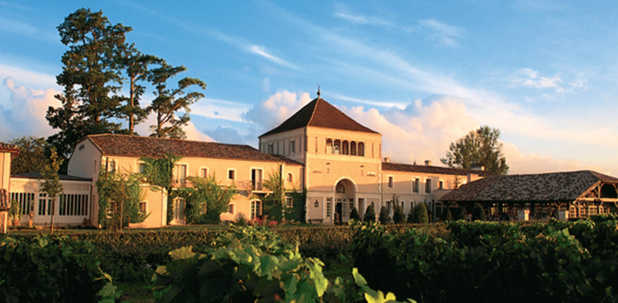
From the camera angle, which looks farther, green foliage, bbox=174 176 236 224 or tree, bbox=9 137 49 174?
tree, bbox=9 137 49 174

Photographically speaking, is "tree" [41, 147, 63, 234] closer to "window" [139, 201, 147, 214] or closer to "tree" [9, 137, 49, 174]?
"window" [139, 201, 147, 214]

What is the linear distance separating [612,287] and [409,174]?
4434 cm

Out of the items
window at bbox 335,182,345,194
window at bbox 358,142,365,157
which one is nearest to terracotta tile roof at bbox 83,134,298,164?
window at bbox 335,182,345,194

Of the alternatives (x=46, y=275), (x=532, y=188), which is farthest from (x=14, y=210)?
(x=532, y=188)

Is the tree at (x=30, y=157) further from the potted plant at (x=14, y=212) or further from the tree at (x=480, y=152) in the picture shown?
the tree at (x=480, y=152)

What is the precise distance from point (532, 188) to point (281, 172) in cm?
2052

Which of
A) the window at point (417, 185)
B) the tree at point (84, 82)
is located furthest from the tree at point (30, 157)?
the window at point (417, 185)

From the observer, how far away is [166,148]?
37812mm

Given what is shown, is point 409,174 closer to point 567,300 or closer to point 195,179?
point 195,179

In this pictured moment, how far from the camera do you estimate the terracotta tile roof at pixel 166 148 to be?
3534 cm

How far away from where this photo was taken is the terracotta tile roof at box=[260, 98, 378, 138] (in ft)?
151

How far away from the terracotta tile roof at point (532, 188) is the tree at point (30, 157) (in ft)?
121

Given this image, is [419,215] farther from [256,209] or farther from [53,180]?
[53,180]

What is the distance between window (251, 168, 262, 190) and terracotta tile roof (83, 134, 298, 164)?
3.13 ft
